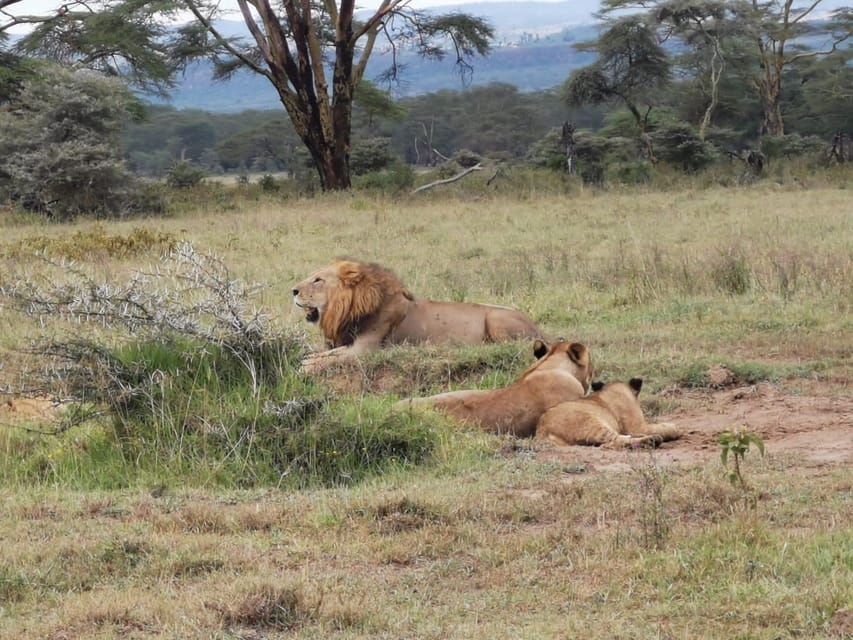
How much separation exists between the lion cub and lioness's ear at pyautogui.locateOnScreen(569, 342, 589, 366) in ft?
1.12

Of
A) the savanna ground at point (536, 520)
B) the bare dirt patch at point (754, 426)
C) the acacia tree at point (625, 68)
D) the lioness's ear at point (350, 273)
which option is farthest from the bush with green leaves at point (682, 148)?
the bare dirt patch at point (754, 426)

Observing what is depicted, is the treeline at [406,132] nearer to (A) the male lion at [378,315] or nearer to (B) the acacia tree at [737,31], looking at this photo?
(B) the acacia tree at [737,31]

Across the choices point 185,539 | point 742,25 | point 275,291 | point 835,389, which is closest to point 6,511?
point 185,539

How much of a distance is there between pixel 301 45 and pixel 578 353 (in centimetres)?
1593

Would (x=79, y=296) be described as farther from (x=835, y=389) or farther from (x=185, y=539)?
(x=835, y=389)

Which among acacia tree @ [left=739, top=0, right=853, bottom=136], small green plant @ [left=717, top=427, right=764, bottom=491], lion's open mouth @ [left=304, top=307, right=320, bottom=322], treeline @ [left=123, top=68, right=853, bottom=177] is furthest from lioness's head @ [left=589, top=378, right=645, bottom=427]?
acacia tree @ [left=739, top=0, right=853, bottom=136]

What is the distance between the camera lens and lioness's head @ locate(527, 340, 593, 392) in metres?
6.66

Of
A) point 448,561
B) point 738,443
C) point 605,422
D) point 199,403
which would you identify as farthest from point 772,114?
point 448,561

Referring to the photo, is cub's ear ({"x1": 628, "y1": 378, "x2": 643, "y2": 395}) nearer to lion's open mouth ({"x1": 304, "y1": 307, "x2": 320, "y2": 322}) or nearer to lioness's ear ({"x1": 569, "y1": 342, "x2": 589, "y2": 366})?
lioness's ear ({"x1": 569, "y1": 342, "x2": 589, "y2": 366})

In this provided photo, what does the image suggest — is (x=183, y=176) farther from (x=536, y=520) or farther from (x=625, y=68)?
(x=536, y=520)

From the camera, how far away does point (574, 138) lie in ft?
88.7

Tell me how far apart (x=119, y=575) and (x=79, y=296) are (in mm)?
2490

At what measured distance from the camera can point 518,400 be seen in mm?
6277

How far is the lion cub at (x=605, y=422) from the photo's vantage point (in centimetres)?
596
